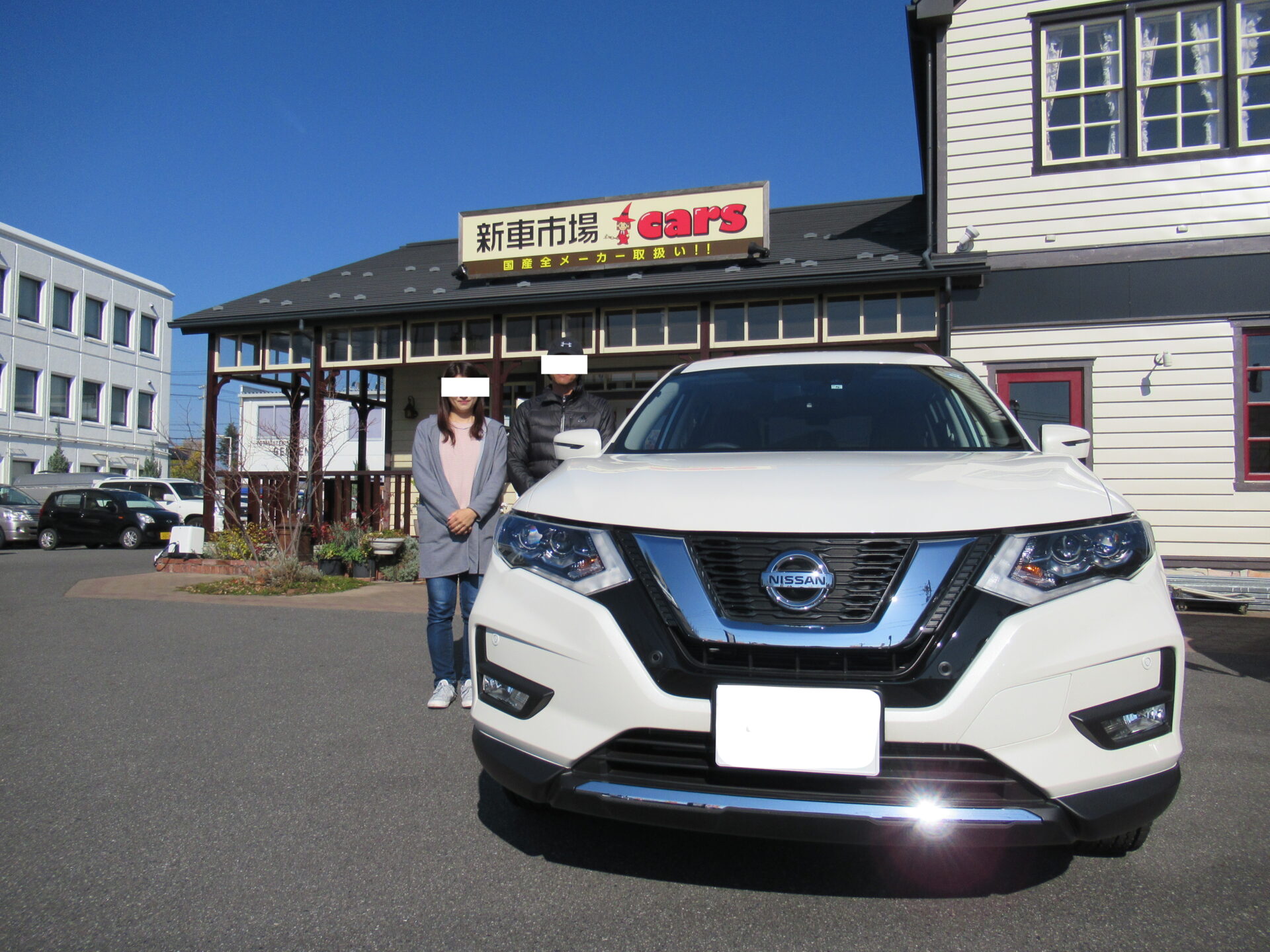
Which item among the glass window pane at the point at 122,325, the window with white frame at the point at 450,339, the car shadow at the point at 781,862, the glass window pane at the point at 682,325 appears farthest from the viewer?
the glass window pane at the point at 122,325

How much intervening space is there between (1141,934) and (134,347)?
42.8m

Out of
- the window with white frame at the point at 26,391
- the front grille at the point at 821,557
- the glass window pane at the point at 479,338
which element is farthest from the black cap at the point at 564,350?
the window with white frame at the point at 26,391

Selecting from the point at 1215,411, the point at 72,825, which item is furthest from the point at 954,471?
the point at 1215,411

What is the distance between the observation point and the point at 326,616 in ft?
23.8

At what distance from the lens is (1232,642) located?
6125 millimetres

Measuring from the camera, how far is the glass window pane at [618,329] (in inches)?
434

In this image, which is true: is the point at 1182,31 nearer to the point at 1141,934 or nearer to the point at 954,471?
the point at 954,471

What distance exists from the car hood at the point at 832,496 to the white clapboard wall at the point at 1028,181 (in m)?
7.67

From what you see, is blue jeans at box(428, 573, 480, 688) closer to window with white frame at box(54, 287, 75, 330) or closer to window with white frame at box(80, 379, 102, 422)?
window with white frame at box(54, 287, 75, 330)

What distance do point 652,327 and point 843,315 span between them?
2413mm

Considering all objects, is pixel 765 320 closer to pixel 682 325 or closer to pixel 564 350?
pixel 682 325

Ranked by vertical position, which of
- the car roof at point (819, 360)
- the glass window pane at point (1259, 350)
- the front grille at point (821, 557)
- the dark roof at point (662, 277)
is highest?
the dark roof at point (662, 277)

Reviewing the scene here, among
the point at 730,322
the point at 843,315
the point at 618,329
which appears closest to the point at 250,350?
the point at 618,329

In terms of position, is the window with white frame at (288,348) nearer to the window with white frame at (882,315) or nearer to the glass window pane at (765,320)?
the glass window pane at (765,320)
